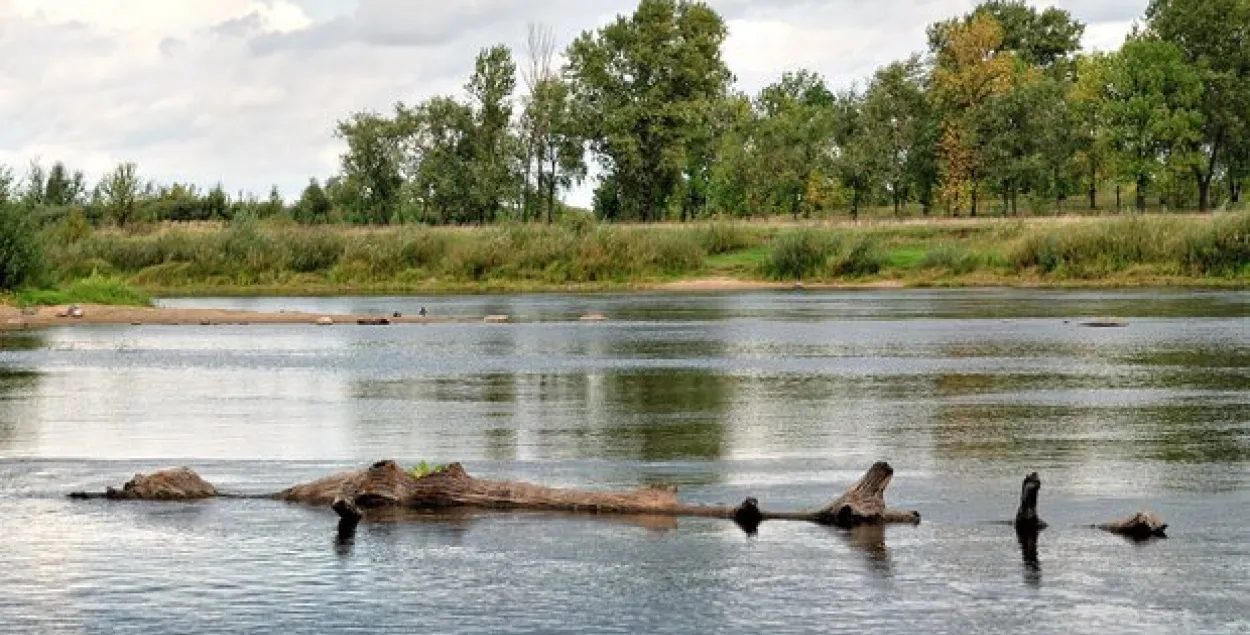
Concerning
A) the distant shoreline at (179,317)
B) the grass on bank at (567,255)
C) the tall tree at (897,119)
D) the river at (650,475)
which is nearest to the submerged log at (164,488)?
the river at (650,475)

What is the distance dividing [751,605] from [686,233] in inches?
3355

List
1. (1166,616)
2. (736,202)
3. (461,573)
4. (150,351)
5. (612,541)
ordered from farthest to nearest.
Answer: (736,202) < (150,351) < (612,541) < (461,573) < (1166,616)

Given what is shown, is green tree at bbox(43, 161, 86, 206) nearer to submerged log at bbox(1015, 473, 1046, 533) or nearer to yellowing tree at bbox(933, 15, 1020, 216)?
yellowing tree at bbox(933, 15, 1020, 216)

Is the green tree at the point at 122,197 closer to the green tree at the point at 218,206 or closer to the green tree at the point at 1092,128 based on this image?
the green tree at the point at 218,206

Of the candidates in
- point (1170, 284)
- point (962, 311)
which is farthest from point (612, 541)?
point (1170, 284)

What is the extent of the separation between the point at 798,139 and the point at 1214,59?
27.6m

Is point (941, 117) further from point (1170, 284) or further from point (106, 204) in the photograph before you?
point (106, 204)

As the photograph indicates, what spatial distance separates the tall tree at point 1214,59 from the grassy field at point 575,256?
850 inches

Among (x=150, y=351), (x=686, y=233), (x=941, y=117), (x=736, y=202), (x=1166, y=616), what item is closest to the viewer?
(x=1166, y=616)

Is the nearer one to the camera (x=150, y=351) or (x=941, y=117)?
(x=150, y=351)

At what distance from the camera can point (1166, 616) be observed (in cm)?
1636

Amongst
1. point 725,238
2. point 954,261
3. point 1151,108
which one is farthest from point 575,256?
point 1151,108

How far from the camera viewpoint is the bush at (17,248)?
69.8 meters

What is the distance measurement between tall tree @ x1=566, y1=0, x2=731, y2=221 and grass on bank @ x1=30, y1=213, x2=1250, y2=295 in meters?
19.9
